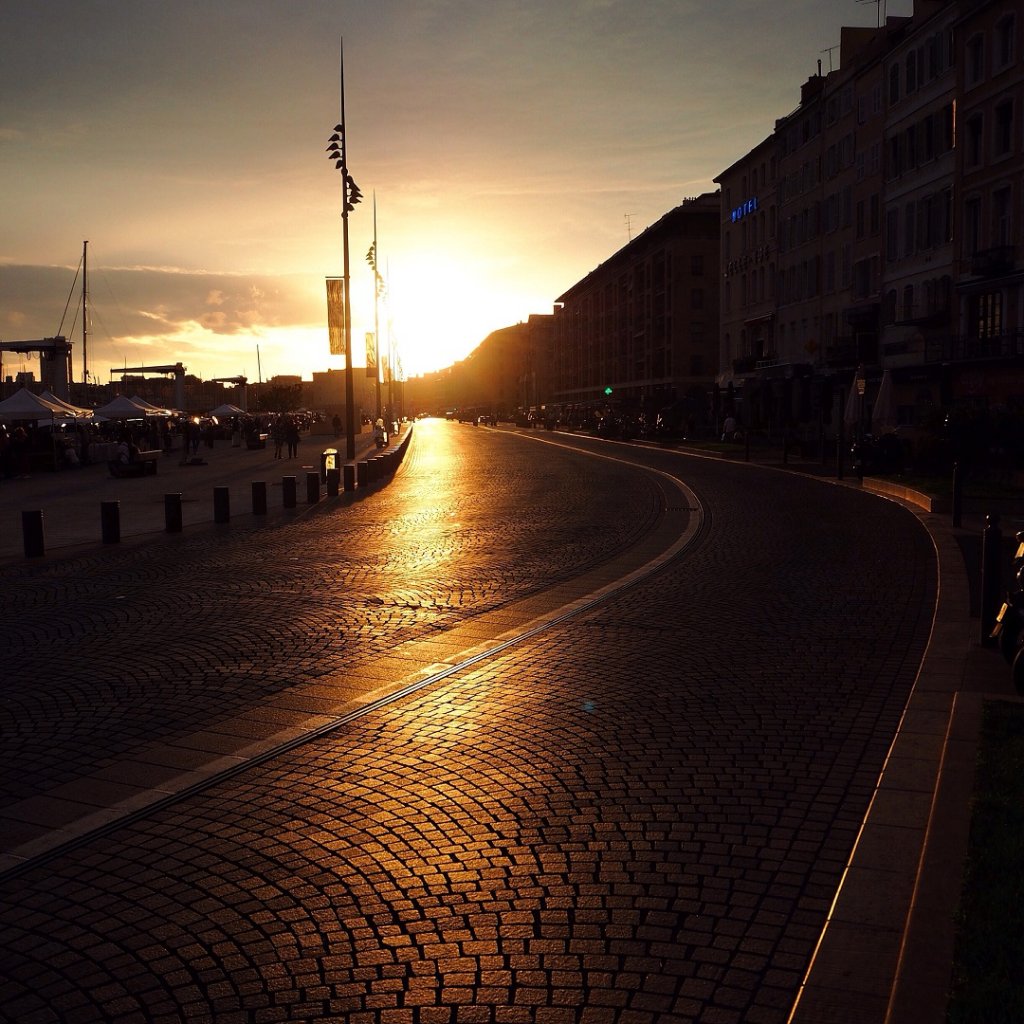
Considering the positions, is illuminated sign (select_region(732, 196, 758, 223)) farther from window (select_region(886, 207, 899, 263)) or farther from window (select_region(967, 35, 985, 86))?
window (select_region(967, 35, 985, 86))

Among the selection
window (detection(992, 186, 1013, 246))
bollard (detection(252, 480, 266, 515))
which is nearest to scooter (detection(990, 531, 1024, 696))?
bollard (detection(252, 480, 266, 515))

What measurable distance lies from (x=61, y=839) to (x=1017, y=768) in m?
4.22

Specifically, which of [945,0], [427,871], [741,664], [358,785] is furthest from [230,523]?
[945,0]

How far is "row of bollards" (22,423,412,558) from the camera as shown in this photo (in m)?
15.0

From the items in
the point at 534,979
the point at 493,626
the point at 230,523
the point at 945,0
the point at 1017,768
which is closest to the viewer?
the point at 534,979

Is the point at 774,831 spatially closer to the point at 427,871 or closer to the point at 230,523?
the point at 427,871

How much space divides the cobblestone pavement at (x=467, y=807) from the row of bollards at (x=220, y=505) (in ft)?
12.2

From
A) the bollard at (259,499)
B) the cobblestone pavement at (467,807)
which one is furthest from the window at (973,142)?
the cobblestone pavement at (467,807)

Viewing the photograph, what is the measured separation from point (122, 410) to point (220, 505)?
1144 inches

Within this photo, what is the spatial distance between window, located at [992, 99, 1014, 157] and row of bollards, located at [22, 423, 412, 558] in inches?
919

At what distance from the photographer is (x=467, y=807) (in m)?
5.10

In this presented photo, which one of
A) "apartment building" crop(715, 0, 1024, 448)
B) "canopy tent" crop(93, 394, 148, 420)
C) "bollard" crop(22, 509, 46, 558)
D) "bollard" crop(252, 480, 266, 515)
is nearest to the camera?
"bollard" crop(22, 509, 46, 558)

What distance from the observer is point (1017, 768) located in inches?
205

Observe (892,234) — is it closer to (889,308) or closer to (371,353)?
(889,308)
